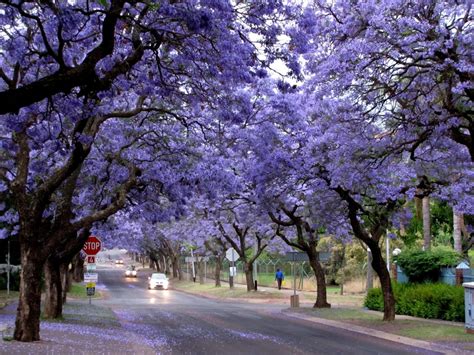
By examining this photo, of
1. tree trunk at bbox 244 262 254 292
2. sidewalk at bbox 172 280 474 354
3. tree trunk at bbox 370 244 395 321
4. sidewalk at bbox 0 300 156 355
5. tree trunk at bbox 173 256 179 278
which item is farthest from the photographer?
tree trunk at bbox 173 256 179 278

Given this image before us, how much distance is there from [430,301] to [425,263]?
338 cm

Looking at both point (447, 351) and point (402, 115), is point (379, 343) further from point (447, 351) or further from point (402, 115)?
point (402, 115)

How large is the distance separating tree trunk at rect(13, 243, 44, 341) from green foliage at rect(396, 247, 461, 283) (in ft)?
57.9

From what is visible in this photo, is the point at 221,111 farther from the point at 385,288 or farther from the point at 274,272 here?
the point at 274,272

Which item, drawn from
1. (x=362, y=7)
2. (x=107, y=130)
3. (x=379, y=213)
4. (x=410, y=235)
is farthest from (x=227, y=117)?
(x=410, y=235)

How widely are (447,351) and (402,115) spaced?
5911 mm

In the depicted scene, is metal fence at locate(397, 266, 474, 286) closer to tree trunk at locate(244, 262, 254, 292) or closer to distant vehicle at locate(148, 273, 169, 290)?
tree trunk at locate(244, 262, 254, 292)

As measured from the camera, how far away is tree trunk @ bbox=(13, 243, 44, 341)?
14.0 m

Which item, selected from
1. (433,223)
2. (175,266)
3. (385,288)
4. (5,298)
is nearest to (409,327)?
(385,288)

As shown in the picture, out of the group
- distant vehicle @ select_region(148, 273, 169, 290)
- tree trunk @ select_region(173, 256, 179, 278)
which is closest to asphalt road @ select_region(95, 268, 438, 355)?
distant vehicle @ select_region(148, 273, 169, 290)

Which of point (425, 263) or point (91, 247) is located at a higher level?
point (91, 247)

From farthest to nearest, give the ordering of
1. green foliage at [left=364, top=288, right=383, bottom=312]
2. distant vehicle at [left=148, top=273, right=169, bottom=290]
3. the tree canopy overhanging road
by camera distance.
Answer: distant vehicle at [left=148, top=273, right=169, bottom=290] → green foliage at [left=364, top=288, right=383, bottom=312] → the tree canopy overhanging road

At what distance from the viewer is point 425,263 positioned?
26641mm

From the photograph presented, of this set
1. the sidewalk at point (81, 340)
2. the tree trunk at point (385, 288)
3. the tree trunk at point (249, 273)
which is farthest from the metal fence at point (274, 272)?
the sidewalk at point (81, 340)
